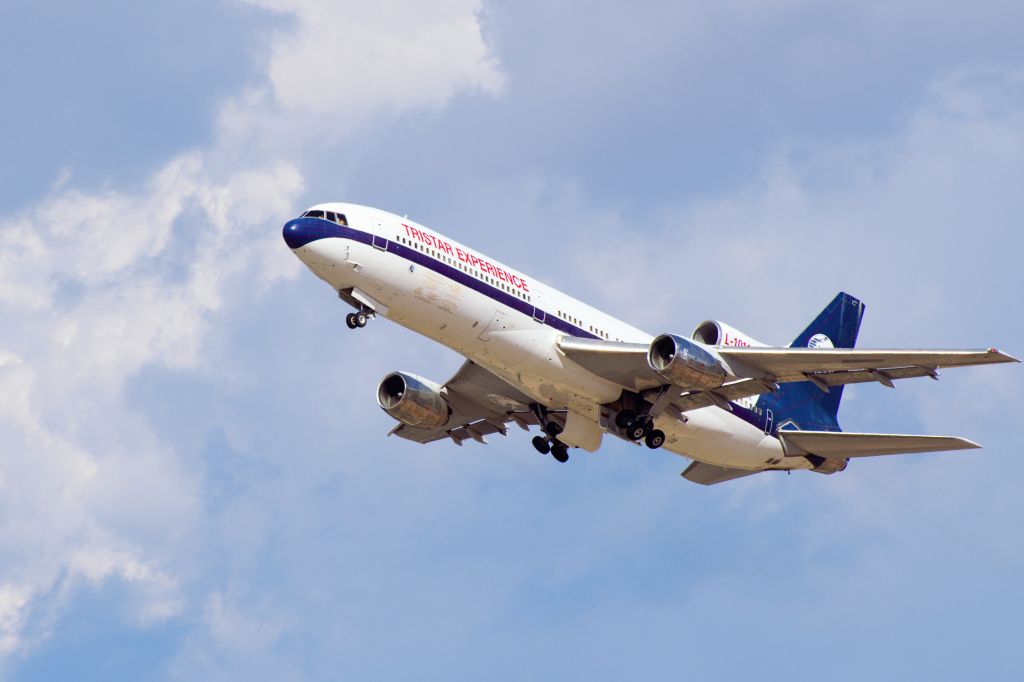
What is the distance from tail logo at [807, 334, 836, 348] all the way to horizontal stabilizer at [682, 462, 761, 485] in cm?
581

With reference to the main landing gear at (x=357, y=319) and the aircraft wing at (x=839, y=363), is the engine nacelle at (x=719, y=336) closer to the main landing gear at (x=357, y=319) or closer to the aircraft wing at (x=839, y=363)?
the aircraft wing at (x=839, y=363)

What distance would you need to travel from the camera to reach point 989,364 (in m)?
44.0

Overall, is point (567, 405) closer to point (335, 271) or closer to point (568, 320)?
point (568, 320)

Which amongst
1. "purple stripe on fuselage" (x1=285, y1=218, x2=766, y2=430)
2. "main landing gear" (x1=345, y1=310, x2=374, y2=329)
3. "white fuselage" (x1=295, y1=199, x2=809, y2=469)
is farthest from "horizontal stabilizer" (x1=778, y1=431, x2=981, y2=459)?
"main landing gear" (x1=345, y1=310, x2=374, y2=329)

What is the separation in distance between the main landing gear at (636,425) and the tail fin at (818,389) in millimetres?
6288

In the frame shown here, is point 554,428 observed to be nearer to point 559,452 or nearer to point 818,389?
point 559,452

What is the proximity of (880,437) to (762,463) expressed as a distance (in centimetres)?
442

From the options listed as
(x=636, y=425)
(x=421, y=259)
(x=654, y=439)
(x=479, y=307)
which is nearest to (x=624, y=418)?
(x=636, y=425)

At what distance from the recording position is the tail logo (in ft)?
195

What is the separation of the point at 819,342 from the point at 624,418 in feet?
40.3

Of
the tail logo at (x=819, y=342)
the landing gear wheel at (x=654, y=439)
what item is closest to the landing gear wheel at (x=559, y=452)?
the landing gear wheel at (x=654, y=439)

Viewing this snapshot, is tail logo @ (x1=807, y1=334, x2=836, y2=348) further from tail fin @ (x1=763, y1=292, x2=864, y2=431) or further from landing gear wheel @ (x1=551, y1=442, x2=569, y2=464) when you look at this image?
landing gear wheel @ (x1=551, y1=442, x2=569, y2=464)

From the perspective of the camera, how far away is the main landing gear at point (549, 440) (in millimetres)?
53719

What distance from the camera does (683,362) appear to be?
1870 inches
